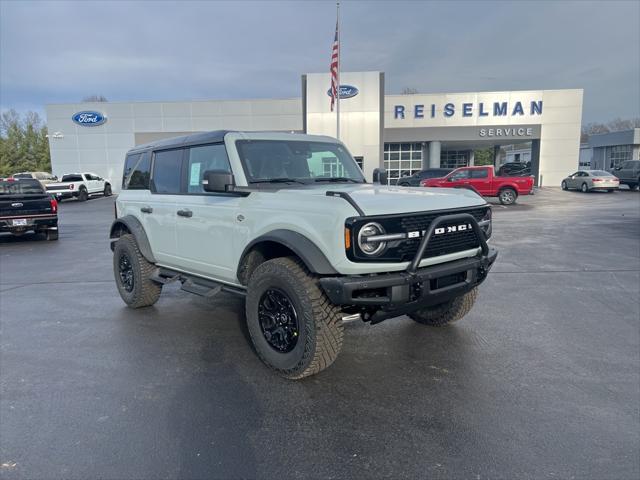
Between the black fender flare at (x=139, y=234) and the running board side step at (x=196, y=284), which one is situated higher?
the black fender flare at (x=139, y=234)

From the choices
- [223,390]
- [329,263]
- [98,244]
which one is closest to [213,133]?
[329,263]

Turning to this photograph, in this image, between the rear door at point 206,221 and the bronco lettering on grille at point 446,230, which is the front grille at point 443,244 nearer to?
the bronco lettering on grille at point 446,230

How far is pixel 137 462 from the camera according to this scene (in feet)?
8.98

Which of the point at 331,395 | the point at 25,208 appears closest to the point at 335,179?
the point at 331,395

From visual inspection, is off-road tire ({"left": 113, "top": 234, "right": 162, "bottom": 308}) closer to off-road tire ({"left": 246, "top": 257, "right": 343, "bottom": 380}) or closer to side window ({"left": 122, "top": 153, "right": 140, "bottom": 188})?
side window ({"left": 122, "top": 153, "right": 140, "bottom": 188})

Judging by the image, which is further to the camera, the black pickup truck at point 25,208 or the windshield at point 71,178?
the windshield at point 71,178

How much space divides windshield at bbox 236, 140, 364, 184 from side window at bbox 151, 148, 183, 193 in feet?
3.61

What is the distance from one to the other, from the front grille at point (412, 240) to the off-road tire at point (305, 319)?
490 mm

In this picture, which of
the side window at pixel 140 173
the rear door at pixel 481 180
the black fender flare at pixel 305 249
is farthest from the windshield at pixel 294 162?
the rear door at pixel 481 180

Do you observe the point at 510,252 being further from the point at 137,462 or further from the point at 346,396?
the point at 137,462

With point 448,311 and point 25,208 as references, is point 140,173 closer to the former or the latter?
point 448,311

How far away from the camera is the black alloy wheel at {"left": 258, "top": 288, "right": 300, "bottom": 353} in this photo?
12.4 feet

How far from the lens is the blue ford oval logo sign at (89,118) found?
35.7 meters

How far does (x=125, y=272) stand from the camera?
613 centimetres
